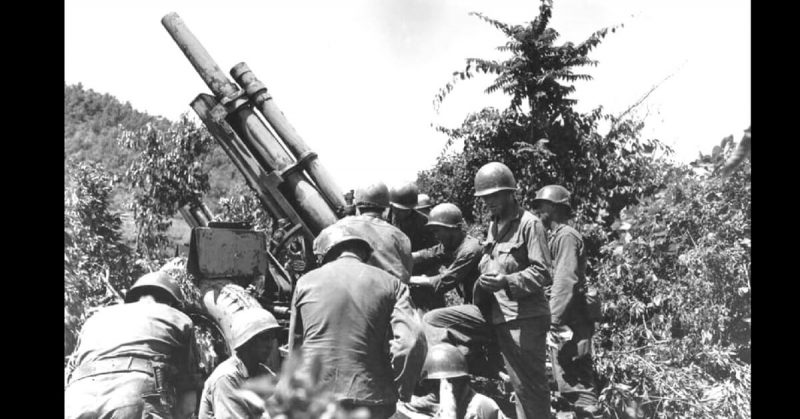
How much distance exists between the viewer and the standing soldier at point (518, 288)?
520 centimetres

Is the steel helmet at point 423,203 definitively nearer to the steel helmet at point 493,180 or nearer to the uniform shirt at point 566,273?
the uniform shirt at point 566,273

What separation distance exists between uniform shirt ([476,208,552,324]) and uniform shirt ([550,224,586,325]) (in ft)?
1.96

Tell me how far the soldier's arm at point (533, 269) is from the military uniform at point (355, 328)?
127cm

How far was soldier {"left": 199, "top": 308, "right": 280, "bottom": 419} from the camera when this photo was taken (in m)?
4.41

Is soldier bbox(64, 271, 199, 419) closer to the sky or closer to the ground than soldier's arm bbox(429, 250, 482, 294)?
closer to the sky

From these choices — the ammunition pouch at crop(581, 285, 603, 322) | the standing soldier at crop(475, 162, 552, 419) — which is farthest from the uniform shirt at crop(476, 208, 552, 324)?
the ammunition pouch at crop(581, 285, 603, 322)

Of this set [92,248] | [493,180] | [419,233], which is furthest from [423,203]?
[92,248]

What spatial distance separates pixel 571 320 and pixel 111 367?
359cm

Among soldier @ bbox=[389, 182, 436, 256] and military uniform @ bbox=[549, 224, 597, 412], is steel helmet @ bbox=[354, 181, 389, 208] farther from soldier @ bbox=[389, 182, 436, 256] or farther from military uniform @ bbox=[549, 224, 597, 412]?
military uniform @ bbox=[549, 224, 597, 412]

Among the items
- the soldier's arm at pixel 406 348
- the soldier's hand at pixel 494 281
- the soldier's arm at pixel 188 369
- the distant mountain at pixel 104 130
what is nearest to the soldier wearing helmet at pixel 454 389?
the soldier's hand at pixel 494 281

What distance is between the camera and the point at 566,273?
6.06m

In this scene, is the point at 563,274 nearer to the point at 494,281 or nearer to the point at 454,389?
the point at 494,281

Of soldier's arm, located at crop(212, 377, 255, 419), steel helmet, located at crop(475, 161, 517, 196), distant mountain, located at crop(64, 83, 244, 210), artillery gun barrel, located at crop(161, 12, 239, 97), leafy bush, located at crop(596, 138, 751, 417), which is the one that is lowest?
leafy bush, located at crop(596, 138, 751, 417)

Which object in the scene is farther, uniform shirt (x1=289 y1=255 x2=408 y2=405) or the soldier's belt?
the soldier's belt
